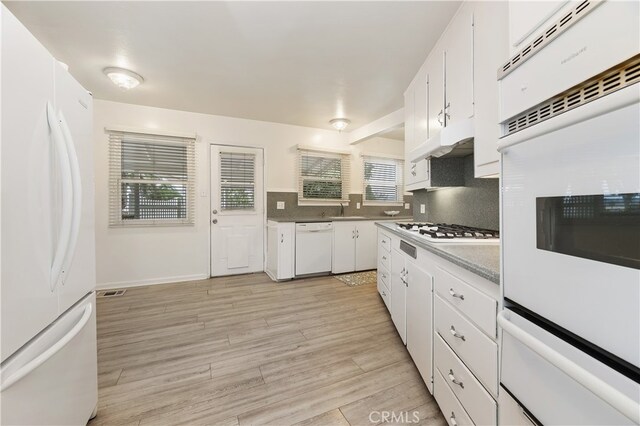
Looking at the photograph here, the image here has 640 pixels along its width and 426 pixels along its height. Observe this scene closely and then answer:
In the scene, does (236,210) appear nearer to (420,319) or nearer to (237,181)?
(237,181)

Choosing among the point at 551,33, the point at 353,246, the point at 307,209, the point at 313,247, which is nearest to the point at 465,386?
the point at 551,33

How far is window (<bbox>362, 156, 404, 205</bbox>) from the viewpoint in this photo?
4848mm

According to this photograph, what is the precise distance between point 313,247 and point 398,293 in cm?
196

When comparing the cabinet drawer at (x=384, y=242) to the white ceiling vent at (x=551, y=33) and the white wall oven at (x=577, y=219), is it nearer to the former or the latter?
the white wall oven at (x=577, y=219)

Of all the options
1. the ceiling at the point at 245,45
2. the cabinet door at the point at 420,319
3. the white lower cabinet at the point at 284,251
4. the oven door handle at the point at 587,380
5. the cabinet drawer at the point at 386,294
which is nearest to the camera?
the oven door handle at the point at 587,380

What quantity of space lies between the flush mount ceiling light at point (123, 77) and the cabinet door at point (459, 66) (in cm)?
304

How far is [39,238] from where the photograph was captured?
0.87 metres

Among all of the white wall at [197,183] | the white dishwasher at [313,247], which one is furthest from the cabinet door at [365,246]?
the white wall at [197,183]

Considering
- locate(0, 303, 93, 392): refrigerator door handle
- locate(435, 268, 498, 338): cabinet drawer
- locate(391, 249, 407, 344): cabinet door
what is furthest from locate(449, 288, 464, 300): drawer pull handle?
locate(0, 303, 93, 392): refrigerator door handle

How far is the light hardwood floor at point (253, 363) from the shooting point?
1.38 m

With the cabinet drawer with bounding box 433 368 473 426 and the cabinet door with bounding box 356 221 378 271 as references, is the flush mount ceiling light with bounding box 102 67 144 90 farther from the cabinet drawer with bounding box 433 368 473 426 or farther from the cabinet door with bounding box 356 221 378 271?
the cabinet drawer with bounding box 433 368 473 426

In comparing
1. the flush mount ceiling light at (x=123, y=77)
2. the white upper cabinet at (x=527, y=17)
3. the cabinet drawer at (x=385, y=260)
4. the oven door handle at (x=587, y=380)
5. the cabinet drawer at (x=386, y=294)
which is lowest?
the cabinet drawer at (x=386, y=294)

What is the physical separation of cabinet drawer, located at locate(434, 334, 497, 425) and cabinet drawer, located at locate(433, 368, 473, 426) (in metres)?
0.03

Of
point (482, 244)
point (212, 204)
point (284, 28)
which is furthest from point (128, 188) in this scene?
point (482, 244)
